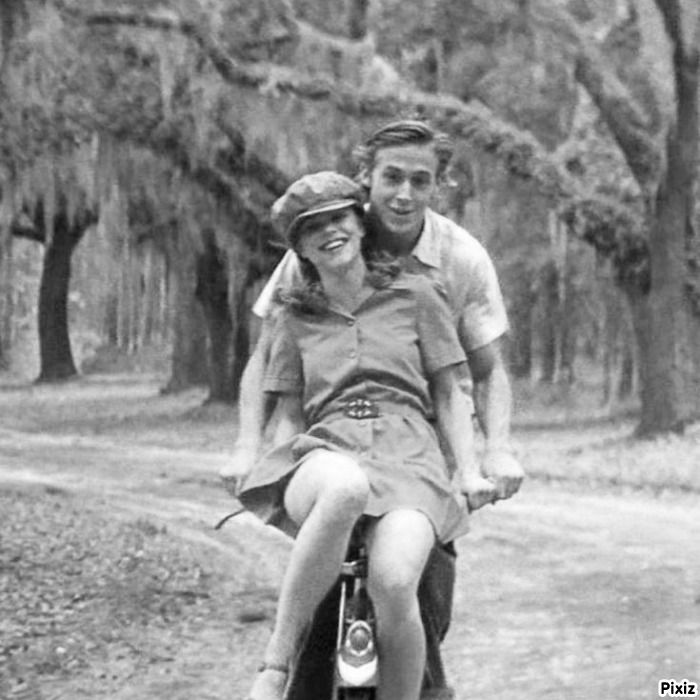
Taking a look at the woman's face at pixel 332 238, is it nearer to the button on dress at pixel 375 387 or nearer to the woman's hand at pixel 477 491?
the button on dress at pixel 375 387

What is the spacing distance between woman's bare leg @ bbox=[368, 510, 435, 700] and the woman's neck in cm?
53

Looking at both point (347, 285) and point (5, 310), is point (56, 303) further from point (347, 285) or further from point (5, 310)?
point (347, 285)

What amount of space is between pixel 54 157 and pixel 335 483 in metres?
18.4

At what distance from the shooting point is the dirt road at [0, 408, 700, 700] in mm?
6195

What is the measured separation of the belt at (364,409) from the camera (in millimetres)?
3557

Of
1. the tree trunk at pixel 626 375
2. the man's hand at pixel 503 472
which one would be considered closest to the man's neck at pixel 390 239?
the man's hand at pixel 503 472

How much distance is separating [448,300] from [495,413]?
290 millimetres

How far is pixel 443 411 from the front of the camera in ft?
12.2

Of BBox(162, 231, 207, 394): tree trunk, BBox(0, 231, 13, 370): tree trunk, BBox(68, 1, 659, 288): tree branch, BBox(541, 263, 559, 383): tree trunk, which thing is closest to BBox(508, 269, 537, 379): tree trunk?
BBox(541, 263, 559, 383): tree trunk

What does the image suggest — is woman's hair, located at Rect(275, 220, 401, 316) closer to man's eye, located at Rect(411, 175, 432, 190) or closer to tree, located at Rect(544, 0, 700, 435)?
man's eye, located at Rect(411, 175, 432, 190)

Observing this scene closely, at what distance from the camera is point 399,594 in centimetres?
330

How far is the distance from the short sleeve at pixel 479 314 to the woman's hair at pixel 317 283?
10.5 inches

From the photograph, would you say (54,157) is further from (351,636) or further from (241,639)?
(351,636)

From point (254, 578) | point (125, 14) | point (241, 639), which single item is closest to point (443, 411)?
point (241, 639)
